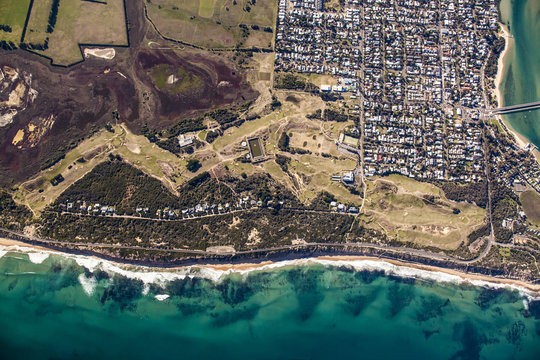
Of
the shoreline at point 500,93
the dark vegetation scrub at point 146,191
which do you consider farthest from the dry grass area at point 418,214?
the shoreline at point 500,93

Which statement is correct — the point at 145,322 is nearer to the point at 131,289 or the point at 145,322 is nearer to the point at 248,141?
the point at 131,289

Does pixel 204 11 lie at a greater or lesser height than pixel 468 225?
greater

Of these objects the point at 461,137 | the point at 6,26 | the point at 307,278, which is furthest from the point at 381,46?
the point at 6,26

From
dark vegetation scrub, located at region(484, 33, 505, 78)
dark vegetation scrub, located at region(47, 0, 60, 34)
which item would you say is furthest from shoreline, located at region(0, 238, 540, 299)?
dark vegetation scrub, located at region(484, 33, 505, 78)

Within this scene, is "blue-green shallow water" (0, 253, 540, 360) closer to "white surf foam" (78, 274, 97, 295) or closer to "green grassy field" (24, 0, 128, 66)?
"white surf foam" (78, 274, 97, 295)

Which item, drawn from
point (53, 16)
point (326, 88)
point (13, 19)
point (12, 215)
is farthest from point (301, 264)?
point (13, 19)

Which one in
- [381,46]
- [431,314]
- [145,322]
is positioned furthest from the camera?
[381,46]

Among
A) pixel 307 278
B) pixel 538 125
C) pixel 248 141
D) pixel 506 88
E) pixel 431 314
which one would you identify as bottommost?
pixel 431 314
